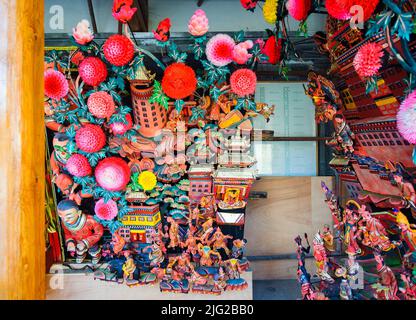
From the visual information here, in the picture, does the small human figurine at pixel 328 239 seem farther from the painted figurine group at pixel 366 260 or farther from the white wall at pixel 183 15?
the white wall at pixel 183 15

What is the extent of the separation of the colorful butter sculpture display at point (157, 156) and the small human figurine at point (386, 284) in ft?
3.17

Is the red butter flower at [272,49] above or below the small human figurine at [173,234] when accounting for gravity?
above

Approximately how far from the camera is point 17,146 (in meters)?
1.22

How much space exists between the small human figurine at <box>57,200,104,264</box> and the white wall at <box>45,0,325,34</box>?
1.73 m

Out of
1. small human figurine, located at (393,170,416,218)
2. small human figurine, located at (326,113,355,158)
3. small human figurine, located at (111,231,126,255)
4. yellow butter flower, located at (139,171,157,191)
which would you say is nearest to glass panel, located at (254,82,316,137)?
small human figurine, located at (326,113,355,158)

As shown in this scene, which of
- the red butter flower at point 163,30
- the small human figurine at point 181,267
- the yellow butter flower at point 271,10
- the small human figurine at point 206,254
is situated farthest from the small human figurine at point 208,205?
the yellow butter flower at point 271,10

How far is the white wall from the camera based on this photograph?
2.90m

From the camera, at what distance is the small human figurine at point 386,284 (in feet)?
5.39

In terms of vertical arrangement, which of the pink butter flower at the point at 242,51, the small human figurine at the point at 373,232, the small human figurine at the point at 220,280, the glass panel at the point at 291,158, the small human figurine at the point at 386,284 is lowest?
the small human figurine at the point at 220,280

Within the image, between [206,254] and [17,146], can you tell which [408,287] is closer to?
[206,254]

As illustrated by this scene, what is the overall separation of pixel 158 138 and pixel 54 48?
3.58 feet

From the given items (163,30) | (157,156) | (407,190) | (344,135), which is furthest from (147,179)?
(407,190)

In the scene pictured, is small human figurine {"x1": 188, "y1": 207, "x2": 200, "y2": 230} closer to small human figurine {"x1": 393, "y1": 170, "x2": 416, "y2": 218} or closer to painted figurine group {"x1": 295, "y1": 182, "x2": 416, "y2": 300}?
painted figurine group {"x1": 295, "y1": 182, "x2": 416, "y2": 300}
